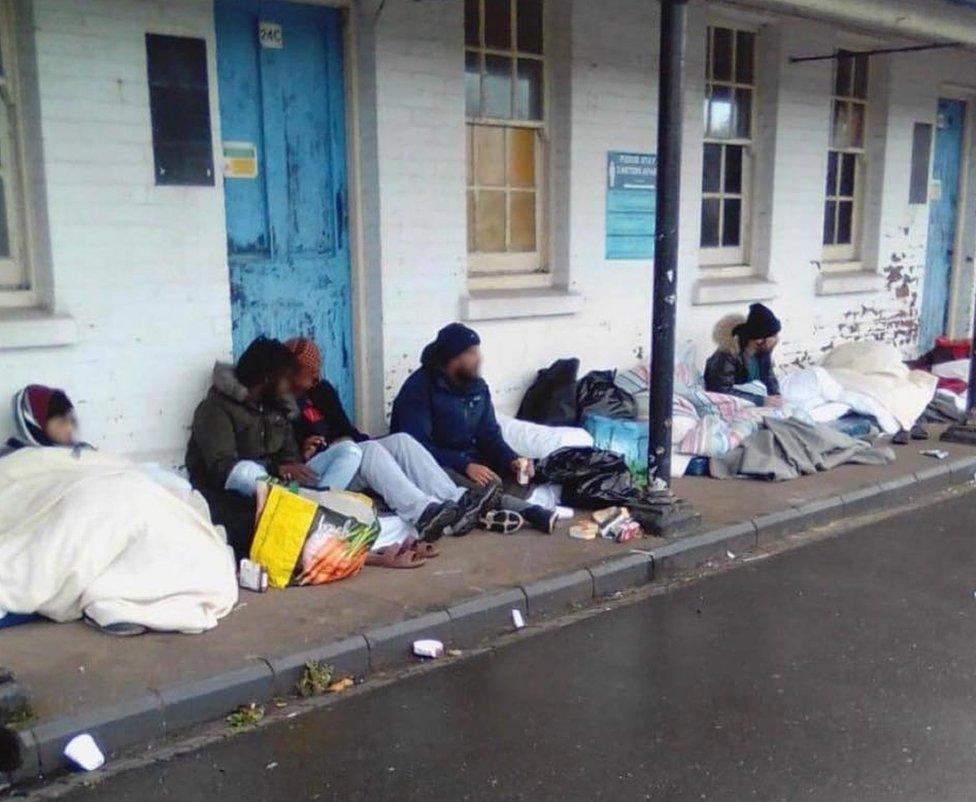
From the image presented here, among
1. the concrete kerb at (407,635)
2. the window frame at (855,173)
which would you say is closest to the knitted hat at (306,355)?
the concrete kerb at (407,635)

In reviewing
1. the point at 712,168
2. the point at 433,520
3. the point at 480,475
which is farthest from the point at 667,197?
the point at 712,168

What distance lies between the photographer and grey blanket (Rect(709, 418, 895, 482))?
26.5 ft

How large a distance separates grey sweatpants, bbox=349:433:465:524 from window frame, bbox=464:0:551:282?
84.7 inches

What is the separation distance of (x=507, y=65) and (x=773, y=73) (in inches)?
131

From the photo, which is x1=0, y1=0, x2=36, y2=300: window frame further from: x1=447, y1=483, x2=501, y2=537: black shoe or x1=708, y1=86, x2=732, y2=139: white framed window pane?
x1=708, y1=86, x2=732, y2=139: white framed window pane

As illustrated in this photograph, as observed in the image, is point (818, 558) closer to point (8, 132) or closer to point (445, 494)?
point (445, 494)

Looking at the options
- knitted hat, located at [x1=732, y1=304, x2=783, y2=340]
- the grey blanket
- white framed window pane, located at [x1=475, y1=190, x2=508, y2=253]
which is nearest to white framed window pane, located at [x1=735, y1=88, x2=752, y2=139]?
knitted hat, located at [x1=732, y1=304, x2=783, y2=340]

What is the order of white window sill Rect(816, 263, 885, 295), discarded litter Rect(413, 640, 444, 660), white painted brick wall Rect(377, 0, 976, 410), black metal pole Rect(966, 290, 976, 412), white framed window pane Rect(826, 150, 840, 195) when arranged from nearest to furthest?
discarded litter Rect(413, 640, 444, 660) < white painted brick wall Rect(377, 0, 976, 410) < black metal pole Rect(966, 290, 976, 412) < white window sill Rect(816, 263, 885, 295) < white framed window pane Rect(826, 150, 840, 195)

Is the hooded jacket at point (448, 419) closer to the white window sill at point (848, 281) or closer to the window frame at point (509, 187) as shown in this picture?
the window frame at point (509, 187)

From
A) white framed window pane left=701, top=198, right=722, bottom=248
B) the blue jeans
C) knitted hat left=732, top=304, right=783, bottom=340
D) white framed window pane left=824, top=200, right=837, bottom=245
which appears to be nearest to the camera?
the blue jeans

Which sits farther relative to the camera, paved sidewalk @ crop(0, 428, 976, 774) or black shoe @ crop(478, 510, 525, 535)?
black shoe @ crop(478, 510, 525, 535)

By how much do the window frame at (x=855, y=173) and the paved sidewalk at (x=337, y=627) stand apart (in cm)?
Answer: 518

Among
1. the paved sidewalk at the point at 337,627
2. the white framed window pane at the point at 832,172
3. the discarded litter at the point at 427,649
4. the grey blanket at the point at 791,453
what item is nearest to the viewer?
the paved sidewalk at the point at 337,627

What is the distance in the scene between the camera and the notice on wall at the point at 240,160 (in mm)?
6828
